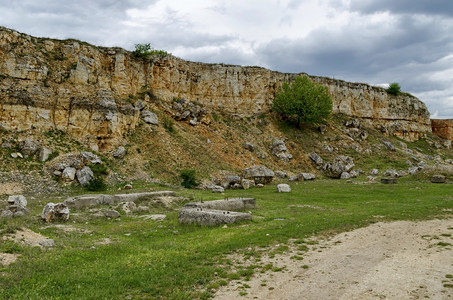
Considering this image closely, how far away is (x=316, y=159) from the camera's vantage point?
47094mm

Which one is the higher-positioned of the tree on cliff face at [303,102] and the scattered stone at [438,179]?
the tree on cliff face at [303,102]

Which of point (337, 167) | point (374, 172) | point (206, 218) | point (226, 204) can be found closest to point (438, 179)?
point (374, 172)

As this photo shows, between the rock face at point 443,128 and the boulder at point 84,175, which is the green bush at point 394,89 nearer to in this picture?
the rock face at point 443,128

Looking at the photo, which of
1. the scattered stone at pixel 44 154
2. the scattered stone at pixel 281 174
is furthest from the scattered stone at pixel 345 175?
the scattered stone at pixel 44 154

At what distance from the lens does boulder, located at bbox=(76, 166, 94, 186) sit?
87.5 ft

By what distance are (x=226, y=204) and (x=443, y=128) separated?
7658cm

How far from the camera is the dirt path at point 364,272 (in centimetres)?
730

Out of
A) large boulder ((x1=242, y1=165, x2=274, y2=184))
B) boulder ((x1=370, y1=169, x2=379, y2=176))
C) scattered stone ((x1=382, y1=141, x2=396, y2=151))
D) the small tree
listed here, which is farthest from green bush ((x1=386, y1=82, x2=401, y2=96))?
large boulder ((x1=242, y1=165, x2=274, y2=184))

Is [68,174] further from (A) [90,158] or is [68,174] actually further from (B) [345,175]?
(B) [345,175]

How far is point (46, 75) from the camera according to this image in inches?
1312

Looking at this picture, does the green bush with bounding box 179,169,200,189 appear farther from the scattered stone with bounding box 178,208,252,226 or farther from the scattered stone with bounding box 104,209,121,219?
the scattered stone with bounding box 178,208,252,226

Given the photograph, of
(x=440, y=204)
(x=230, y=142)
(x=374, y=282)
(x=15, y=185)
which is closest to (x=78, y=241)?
(x=374, y=282)

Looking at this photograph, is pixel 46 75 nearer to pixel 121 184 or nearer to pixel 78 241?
pixel 121 184

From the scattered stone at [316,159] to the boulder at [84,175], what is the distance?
31099mm
